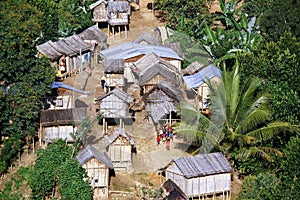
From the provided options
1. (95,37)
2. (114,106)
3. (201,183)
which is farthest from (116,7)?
(201,183)

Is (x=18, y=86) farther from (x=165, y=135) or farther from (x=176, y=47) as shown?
(x=176, y=47)

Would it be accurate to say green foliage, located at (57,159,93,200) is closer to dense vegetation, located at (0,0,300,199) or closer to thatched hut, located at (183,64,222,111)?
dense vegetation, located at (0,0,300,199)

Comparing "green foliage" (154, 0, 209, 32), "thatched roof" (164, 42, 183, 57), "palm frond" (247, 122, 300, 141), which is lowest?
"palm frond" (247, 122, 300, 141)

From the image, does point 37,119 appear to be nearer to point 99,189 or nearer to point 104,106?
point 104,106

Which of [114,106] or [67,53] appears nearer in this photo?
[114,106]

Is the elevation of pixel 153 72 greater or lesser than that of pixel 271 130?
greater

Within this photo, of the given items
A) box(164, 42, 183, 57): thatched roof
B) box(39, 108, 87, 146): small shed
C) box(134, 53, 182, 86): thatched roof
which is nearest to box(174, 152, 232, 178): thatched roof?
box(39, 108, 87, 146): small shed


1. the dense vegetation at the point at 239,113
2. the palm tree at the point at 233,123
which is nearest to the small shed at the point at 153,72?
the dense vegetation at the point at 239,113

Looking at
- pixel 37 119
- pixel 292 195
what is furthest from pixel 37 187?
pixel 292 195
